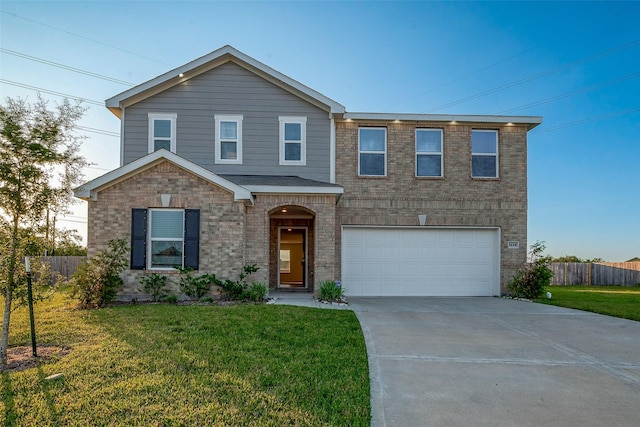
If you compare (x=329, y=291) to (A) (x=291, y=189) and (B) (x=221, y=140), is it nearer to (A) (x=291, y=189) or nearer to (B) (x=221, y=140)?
(A) (x=291, y=189)

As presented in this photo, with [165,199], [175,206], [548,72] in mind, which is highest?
[548,72]

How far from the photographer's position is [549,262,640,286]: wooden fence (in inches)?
885

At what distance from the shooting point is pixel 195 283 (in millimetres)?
10078

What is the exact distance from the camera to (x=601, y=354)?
597 centimetres

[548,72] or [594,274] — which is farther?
[594,274]

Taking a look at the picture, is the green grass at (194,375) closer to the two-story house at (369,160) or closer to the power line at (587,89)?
the two-story house at (369,160)

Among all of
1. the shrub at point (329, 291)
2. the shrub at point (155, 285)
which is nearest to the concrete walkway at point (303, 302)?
the shrub at point (329, 291)

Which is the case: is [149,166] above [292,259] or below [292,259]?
above

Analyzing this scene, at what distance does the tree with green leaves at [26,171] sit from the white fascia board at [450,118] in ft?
28.8

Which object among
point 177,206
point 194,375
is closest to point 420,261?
point 177,206

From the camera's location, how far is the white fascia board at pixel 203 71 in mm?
12508

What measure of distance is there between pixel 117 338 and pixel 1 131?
3.39 metres

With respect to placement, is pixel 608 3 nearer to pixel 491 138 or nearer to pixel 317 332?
pixel 491 138

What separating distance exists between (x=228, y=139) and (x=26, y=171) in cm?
759
